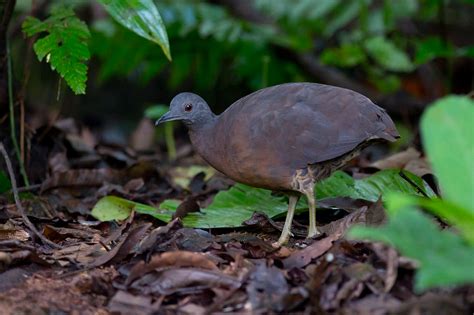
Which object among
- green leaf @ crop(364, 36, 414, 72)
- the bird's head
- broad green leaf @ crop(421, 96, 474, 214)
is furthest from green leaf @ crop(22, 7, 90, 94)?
green leaf @ crop(364, 36, 414, 72)

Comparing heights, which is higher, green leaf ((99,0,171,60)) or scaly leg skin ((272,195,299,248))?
green leaf ((99,0,171,60))

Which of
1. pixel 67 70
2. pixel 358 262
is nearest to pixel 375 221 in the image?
pixel 358 262

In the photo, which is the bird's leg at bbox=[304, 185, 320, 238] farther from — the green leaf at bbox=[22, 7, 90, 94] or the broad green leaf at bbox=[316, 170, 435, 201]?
the green leaf at bbox=[22, 7, 90, 94]

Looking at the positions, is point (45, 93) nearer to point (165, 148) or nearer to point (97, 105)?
point (97, 105)

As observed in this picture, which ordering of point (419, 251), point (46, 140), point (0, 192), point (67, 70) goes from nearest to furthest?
point (419, 251), point (67, 70), point (0, 192), point (46, 140)

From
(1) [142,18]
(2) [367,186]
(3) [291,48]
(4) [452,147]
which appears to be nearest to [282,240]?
(2) [367,186]

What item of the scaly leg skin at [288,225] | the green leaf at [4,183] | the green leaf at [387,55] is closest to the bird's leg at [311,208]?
the scaly leg skin at [288,225]
